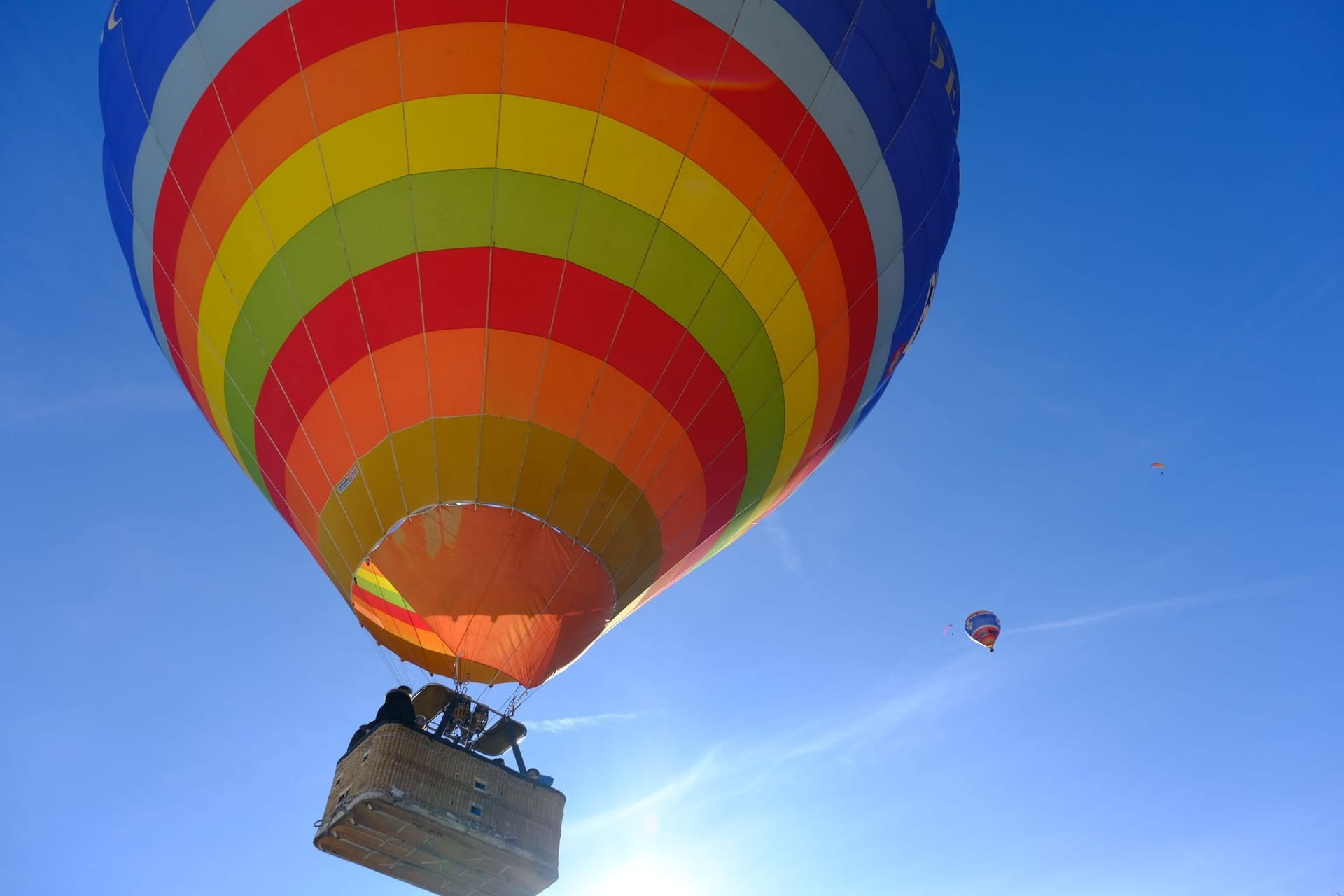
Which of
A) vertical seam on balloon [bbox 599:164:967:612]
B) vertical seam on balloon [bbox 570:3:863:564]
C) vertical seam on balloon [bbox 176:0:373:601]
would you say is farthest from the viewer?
vertical seam on balloon [bbox 599:164:967:612]

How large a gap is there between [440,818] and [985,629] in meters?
13.5

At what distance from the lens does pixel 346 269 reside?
579 cm

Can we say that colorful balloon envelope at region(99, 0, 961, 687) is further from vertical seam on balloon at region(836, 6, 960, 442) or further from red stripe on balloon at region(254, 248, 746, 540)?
vertical seam on balloon at region(836, 6, 960, 442)

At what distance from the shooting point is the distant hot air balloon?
55.3 feet

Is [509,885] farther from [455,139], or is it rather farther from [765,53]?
[765,53]

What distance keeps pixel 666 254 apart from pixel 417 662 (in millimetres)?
3255

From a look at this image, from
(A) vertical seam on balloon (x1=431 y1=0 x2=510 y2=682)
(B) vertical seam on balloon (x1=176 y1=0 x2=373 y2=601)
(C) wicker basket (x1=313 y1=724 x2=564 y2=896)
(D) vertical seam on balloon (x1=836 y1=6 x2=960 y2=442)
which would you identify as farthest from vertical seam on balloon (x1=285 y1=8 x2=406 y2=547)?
(D) vertical seam on balloon (x1=836 y1=6 x2=960 y2=442)

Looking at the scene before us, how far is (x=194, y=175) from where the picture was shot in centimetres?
625

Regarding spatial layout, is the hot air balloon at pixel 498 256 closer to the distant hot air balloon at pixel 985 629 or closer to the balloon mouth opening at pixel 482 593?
the balloon mouth opening at pixel 482 593

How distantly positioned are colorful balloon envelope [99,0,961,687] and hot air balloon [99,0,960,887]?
0.02 metres

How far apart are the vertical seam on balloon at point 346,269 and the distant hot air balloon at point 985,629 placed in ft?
44.6

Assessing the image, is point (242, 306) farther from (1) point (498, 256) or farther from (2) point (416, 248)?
(1) point (498, 256)

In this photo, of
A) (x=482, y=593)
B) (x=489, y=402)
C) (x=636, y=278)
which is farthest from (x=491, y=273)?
(x=482, y=593)

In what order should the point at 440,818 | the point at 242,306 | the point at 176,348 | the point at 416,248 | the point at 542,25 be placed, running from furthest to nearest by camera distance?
the point at 176,348, the point at 242,306, the point at 416,248, the point at 542,25, the point at 440,818
